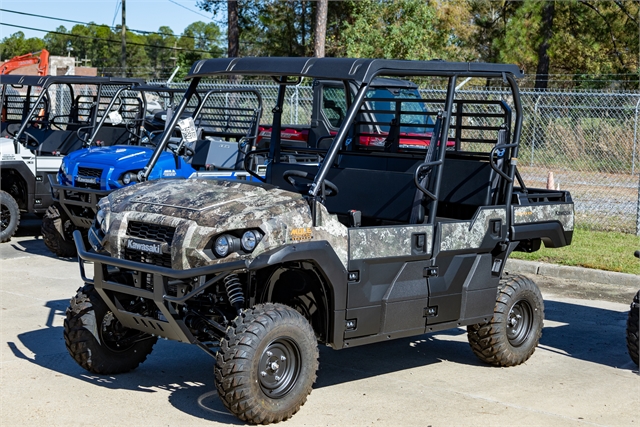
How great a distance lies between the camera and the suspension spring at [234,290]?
5422 millimetres

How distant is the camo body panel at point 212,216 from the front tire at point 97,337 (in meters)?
0.58

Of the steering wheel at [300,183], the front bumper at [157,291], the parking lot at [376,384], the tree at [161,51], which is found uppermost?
the tree at [161,51]

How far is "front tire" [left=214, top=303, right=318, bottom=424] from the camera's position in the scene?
5.09 metres

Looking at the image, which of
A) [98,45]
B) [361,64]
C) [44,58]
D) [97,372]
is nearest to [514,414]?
[361,64]

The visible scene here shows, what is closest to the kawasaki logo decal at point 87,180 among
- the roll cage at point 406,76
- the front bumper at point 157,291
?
the roll cage at point 406,76

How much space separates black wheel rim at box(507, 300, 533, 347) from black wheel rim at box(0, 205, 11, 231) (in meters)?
7.65

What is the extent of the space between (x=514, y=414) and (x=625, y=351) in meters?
2.14

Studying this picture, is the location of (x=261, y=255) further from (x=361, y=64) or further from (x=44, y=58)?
(x=44, y=58)

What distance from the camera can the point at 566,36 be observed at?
26.7 m

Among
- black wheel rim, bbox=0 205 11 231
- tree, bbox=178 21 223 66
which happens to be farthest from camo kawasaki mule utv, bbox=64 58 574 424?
tree, bbox=178 21 223 66

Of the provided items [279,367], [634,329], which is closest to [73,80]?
[279,367]

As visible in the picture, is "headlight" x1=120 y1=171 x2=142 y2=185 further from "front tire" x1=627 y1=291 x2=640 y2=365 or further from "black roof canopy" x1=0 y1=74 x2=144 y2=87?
"front tire" x1=627 y1=291 x2=640 y2=365

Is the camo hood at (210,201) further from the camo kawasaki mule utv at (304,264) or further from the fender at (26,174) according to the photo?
the fender at (26,174)

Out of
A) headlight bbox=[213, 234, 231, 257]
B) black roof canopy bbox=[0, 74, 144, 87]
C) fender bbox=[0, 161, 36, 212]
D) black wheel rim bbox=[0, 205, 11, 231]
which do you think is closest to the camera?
headlight bbox=[213, 234, 231, 257]
